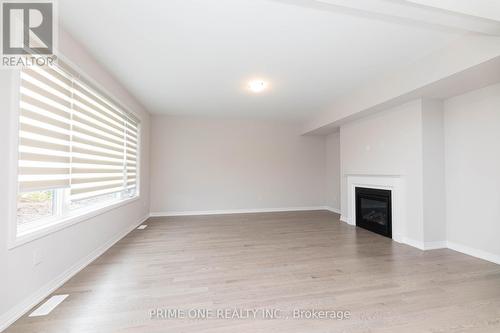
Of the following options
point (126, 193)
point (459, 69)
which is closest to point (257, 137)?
point (126, 193)

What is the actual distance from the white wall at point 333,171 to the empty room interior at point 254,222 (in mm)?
1197

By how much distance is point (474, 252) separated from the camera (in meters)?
2.82

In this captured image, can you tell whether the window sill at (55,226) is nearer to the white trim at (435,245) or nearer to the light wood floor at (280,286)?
the light wood floor at (280,286)

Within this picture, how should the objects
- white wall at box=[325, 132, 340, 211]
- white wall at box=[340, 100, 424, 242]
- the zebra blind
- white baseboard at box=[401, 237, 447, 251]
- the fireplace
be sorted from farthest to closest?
white wall at box=[325, 132, 340, 211] → the fireplace → white wall at box=[340, 100, 424, 242] → white baseboard at box=[401, 237, 447, 251] → the zebra blind

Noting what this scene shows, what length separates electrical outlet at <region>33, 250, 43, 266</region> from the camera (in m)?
1.77

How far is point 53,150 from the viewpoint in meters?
→ 2.00

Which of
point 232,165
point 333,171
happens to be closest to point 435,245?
point 333,171

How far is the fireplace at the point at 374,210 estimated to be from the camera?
12.1 feet

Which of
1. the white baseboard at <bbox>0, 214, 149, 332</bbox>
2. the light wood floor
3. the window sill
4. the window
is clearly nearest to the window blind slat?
the window

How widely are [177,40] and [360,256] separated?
11.1 ft

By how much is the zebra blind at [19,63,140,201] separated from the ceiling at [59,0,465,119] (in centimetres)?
55

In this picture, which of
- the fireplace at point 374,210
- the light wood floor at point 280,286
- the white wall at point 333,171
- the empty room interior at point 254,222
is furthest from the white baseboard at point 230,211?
the light wood floor at point 280,286

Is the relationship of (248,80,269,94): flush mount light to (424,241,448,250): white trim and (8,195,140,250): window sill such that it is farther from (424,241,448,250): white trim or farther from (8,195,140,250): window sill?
(424,241,448,250): white trim

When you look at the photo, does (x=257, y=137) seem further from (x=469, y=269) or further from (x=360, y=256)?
(x=469, y=269)
